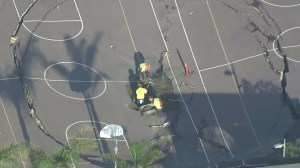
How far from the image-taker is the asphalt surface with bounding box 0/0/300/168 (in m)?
21.8

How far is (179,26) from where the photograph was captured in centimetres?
2289

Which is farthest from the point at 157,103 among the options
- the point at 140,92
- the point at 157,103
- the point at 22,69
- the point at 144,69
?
the point at 22,69

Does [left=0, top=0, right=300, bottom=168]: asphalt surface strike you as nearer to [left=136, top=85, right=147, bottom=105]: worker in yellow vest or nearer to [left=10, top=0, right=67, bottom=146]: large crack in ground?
[left=10, top=0, right=67, bottom=146]: large crack in ground

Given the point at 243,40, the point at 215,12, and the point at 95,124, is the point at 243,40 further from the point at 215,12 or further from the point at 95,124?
the point at 95,124

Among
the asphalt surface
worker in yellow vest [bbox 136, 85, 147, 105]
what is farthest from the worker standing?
the asphalt surface

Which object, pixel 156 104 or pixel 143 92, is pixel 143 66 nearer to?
pixel 143 92

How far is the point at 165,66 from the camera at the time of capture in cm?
2273

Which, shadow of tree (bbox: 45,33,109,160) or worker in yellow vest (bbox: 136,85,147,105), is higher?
shadow of tree (bbox: 45,33,109,160)

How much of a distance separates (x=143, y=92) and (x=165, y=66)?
6.57 ft

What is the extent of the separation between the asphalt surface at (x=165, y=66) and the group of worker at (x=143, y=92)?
663 millimetres

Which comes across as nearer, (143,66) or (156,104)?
(156,104)

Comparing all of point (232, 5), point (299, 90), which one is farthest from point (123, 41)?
point (299, 90)

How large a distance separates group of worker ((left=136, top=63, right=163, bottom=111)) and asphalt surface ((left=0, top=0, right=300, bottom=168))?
663 millimetres

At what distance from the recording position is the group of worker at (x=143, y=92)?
71.8ft
